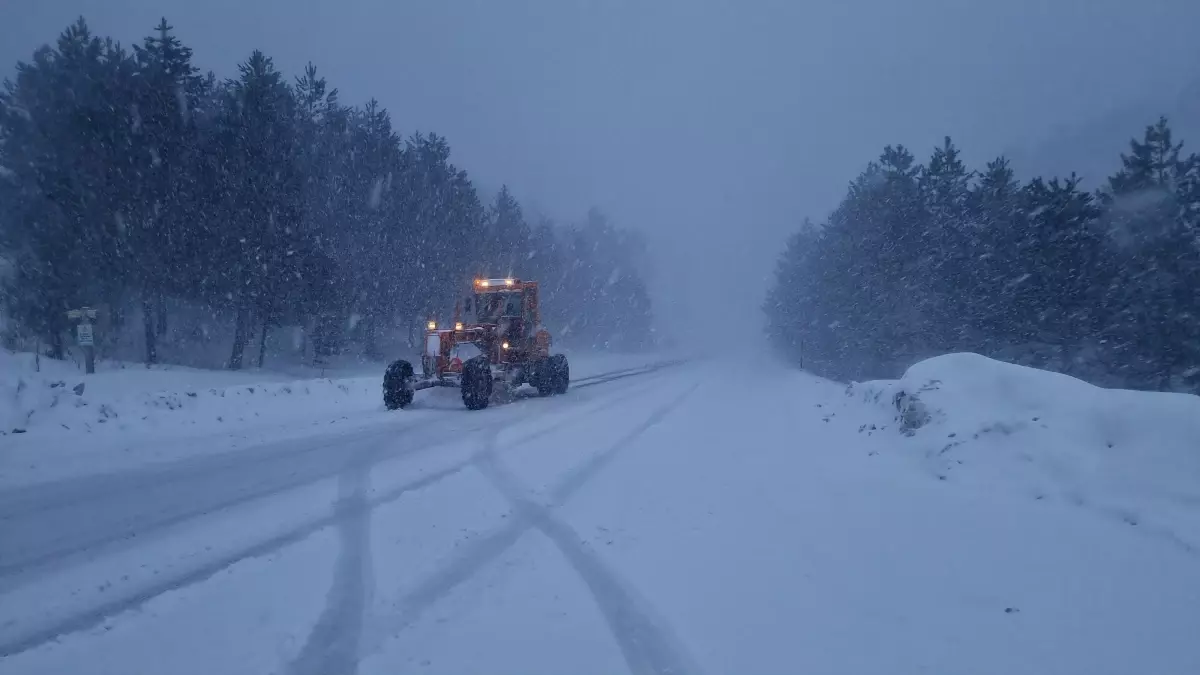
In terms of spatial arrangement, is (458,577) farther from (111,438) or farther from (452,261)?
(452,261)

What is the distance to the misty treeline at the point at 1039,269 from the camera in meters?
30.5

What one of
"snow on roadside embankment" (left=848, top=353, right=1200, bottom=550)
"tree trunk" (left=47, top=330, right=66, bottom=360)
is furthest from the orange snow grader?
"tree trunk" (left=47, top=330, right=66, bottom=360)

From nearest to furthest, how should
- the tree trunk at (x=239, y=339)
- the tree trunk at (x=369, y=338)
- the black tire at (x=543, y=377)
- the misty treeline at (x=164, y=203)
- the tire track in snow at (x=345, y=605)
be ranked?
the tire track in snow at (x=345, y=605) → the black tire at (x=543, y=377) → the misty treeline at (x=164, y=203) → the tree trunk at (x=239, y=339) → the tree trunk at (x=369, y=338)

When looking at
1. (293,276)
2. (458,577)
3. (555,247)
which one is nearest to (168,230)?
(293,276)

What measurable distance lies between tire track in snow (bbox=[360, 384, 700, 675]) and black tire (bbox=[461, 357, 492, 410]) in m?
8.29

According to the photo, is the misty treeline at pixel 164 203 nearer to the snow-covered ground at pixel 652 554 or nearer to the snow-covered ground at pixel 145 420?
the snow-covered ground at pixel 145 420

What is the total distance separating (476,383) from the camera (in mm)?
16281

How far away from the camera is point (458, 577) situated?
5199mm

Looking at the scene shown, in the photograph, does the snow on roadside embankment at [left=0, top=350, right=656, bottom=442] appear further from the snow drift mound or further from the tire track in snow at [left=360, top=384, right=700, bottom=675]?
the tire track in snow at [left=360, top=384, right=700, bottom=675]

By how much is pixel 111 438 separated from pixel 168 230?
816 inches

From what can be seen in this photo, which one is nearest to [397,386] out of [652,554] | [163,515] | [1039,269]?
[163,515]

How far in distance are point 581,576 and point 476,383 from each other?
1141 centimetres

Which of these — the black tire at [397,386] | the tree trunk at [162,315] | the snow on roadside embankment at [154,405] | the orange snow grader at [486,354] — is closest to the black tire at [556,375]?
the orange snow grader at [486,354]

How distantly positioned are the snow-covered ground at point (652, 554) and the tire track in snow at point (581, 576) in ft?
0.08
